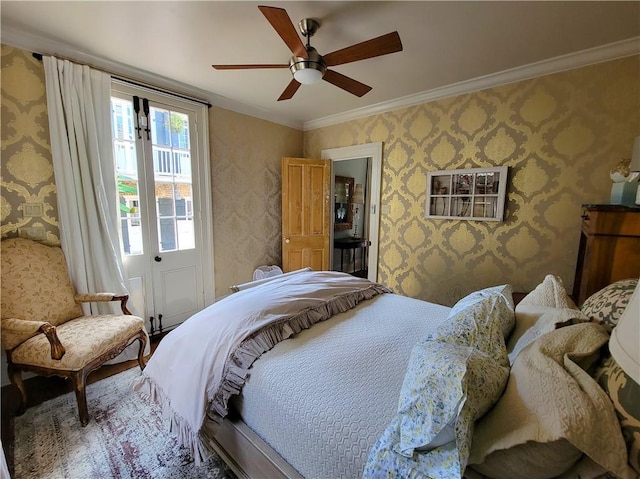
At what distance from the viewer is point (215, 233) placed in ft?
10.7

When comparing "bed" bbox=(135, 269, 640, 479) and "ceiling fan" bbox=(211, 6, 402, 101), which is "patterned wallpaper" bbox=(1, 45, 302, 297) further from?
"bed" bbox=(135, 269, 640, 479)

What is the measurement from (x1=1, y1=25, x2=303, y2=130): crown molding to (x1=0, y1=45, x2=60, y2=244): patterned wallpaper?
0.08 m

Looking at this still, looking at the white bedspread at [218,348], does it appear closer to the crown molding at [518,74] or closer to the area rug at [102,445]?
the area rug at [102,445]

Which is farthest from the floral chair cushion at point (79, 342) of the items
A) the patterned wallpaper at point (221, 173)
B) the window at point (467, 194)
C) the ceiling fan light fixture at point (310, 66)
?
the window at point (467, 194)

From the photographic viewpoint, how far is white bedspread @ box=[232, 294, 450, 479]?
0.92 meters

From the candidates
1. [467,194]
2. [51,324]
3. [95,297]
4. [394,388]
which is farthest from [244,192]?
[394,388]

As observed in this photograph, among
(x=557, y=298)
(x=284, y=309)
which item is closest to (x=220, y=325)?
(x=284, y=309)

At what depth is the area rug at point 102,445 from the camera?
141 cm

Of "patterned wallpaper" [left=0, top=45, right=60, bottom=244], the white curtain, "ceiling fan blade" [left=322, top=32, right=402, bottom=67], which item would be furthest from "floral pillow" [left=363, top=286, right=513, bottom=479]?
"patterned wallpaper" [left=0, top=45, right=60, bottom=244]

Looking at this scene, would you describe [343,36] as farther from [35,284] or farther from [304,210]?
[35,284]

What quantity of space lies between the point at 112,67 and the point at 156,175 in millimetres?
931

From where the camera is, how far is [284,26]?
1.50 m

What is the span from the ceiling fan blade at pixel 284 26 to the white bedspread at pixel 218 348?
1.50 meters

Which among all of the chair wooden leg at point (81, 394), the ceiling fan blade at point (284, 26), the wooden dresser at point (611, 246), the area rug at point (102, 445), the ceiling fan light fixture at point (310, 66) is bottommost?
the area rug at point (102, 445)
